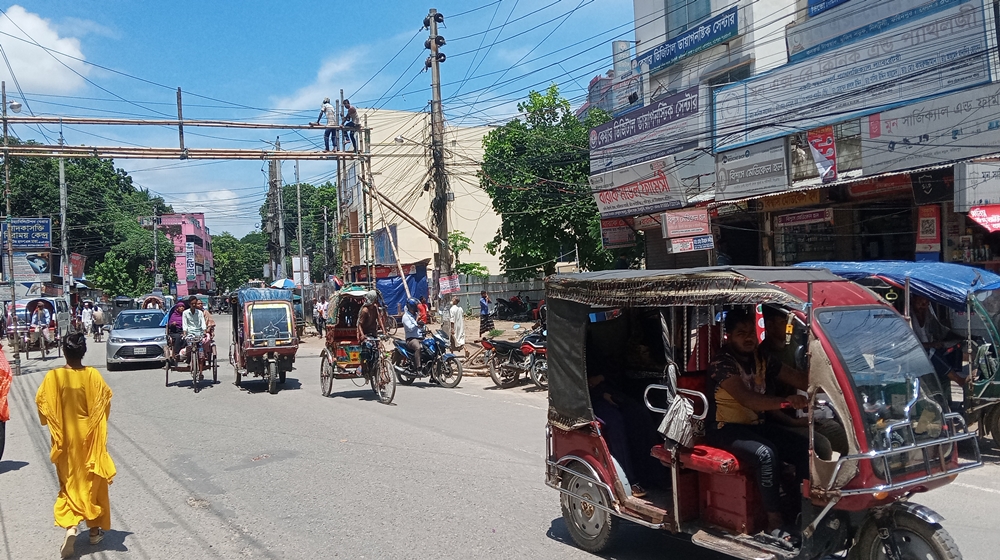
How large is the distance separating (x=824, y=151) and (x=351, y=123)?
14747 millimetres

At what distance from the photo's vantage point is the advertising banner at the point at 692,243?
16.7 meters

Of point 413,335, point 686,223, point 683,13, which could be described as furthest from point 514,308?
point 413,335

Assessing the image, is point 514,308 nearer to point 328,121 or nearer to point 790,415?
point 328,121

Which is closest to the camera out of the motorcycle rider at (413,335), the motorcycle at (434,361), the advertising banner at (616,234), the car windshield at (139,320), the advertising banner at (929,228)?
the advertising banner at (929,228)

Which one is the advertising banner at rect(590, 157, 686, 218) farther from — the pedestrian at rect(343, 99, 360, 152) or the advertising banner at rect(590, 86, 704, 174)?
the pedestrian at rect(343, 99, 360, 152)

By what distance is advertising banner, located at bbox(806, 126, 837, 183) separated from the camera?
14375mm

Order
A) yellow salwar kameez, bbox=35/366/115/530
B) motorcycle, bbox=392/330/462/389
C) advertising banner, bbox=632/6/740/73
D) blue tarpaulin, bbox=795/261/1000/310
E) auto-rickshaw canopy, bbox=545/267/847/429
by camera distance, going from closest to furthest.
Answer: auto-rickshaw canopy, bbox=545/267/847/429
yellow salwar kameez, bbox=35/366/115/530
blue tarpaulin, bbox=795/261/1000/310
motorcycle, bbox=392/330/462/389
advertising banner, bbox=632/6/740/73

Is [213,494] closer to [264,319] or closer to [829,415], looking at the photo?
[829,415]

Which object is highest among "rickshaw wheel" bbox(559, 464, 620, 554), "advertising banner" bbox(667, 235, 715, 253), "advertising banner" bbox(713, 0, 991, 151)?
"advertising banner" bbox(713, 0, 991, 151)

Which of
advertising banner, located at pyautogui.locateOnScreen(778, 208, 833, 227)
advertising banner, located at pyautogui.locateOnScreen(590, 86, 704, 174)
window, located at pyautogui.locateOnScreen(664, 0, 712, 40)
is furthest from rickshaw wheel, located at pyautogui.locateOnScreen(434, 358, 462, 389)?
window, located at pyautogui.locateOnScreen(664, 0, 712, 40)

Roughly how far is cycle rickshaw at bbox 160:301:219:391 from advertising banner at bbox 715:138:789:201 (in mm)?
12401

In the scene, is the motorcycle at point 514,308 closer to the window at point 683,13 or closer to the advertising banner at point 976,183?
the window at point 683,13

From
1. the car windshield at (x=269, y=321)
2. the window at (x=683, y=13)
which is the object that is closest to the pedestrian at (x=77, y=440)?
the car windshield at (x=269, y=321)

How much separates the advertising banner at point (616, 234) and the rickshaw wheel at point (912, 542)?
58.0 ft
